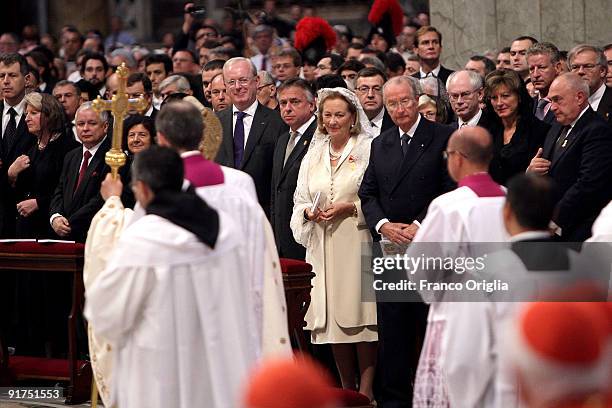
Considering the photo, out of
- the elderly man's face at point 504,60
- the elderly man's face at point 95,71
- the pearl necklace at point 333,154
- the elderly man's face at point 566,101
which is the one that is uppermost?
the elderly man's face at point 95,71

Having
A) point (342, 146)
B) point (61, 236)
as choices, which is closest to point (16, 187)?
point (61, 236)

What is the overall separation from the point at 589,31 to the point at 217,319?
26.8 feet

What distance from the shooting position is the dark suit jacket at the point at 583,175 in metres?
8.14

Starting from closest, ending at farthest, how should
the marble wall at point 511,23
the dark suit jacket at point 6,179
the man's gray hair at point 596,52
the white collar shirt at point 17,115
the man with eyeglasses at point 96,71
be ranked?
the man's gray hair at point 596,52
the dark suit jacket at point 6,179
the white collar shirt at point 17,115
the marble wall at point 511,23
the man with eyeglasses at point 96,71

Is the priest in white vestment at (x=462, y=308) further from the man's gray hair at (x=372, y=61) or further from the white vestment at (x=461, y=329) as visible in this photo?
the man's gray hair at (x=372, y=61)

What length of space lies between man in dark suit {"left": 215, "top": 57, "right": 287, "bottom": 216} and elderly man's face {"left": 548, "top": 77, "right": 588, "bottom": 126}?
2.31 m

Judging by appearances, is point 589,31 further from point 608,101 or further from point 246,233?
point 246,233

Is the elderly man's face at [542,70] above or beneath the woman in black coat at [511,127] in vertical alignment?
above

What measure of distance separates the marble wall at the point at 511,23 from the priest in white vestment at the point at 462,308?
7.22 metres

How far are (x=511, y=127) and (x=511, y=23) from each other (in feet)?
16.3

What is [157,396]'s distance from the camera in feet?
19.5

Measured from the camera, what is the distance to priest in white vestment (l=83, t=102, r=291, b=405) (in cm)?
631

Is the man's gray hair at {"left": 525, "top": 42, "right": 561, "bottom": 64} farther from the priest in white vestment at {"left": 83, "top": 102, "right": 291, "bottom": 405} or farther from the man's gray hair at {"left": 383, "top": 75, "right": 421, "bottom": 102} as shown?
the priest in white vestment at {"left": 83, "top": 102, "right": 291, "bottom": 405}

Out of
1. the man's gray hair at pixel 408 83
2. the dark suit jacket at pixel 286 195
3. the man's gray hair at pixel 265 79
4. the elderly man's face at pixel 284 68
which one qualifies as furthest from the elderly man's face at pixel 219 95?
the man's gray hair at pixel 408 83
